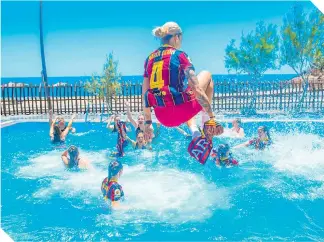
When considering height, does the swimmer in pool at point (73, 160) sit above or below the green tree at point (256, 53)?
below

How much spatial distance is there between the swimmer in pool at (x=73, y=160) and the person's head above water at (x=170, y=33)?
524 centimetres

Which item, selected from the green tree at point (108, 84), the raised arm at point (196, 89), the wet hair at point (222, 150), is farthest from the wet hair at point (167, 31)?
the green tree at point (108, 84)

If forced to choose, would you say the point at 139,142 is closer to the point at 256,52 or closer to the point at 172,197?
the point at 172,197

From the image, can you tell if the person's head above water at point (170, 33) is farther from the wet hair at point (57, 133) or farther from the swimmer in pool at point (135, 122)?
the wet hair at point (57, 133)

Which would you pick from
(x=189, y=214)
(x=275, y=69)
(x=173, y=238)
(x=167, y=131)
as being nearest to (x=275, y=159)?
(x=189, y=214)

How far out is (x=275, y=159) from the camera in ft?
29.7

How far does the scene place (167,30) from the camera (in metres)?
3.61

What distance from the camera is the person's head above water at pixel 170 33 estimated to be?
362cm

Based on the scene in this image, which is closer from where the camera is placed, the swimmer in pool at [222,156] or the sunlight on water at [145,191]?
the sunlight on water at [145,191]

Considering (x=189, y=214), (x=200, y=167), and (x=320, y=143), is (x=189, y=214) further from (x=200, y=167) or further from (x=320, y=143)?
(x=320, y=143)

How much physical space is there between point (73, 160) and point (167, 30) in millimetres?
5553

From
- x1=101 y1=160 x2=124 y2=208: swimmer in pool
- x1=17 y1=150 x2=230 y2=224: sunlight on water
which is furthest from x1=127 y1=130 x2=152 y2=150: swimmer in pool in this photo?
x1=101 y1=160 x2=124 y2=208: swimmer in pool

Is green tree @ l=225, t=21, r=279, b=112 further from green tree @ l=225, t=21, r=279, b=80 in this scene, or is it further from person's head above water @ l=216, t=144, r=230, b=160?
person's head above water @ l=216, t=144, r=230, b=160

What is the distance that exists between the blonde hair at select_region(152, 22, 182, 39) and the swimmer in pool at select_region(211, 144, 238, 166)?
4657 mm
